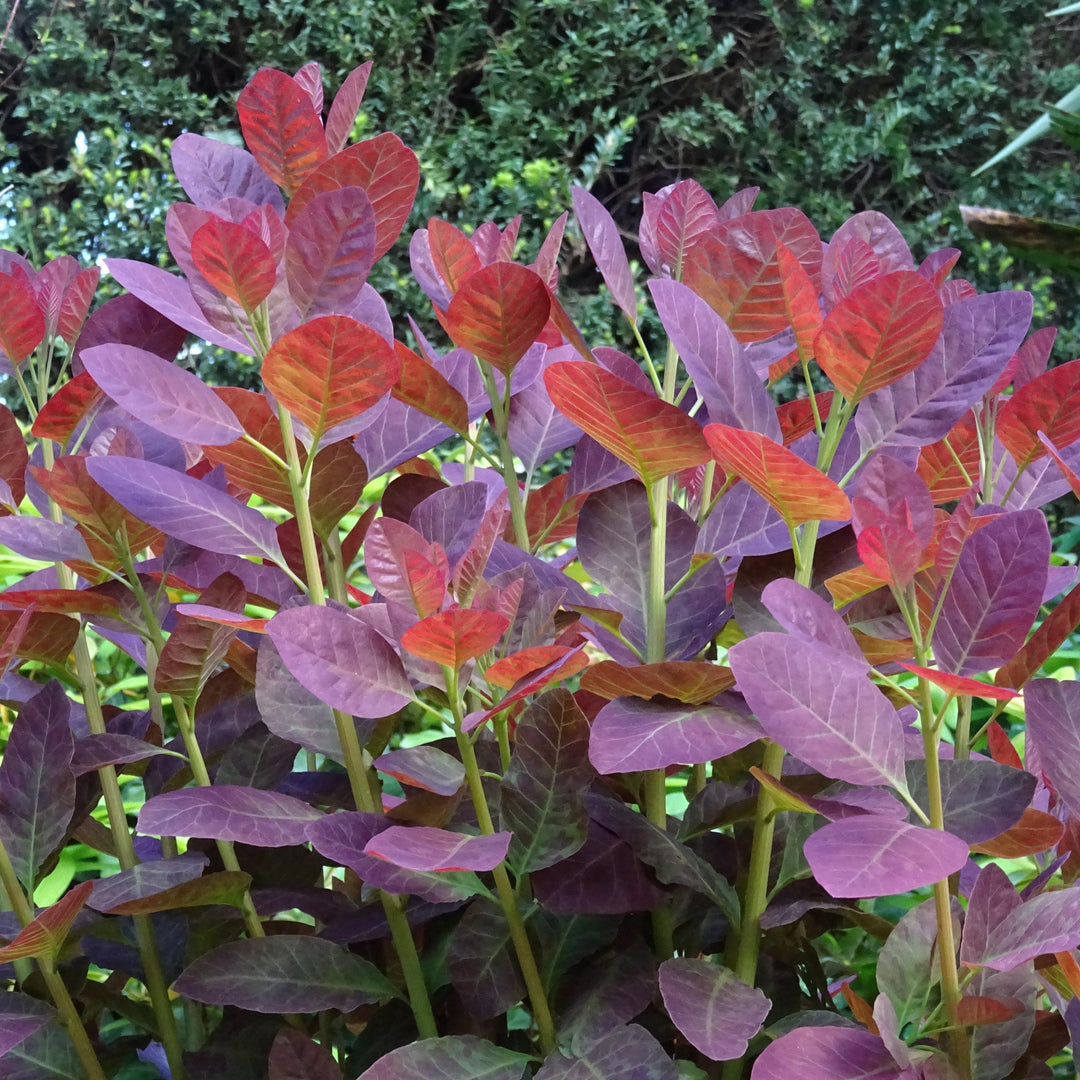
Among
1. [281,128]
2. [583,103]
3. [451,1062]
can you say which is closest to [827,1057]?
[451,1062]

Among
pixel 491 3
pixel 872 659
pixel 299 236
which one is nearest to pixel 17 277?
pixel 299 236

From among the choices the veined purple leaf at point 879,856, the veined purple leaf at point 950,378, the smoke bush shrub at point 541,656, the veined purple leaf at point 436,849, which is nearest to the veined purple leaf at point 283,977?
the smoke bush shrub at point 541,656

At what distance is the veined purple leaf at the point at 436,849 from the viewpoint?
36cm

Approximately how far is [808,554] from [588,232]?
0.18m

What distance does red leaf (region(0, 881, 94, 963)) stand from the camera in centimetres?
41

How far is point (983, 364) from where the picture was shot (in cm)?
43

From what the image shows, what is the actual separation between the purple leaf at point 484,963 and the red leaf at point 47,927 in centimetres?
16

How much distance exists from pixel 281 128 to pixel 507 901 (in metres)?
0.37

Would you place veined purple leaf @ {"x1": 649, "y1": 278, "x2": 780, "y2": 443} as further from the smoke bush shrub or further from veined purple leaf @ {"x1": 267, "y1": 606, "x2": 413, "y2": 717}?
veined purple leaf @ {"x1": 267, "y1": 606, "x2": 413, "y2": 717}

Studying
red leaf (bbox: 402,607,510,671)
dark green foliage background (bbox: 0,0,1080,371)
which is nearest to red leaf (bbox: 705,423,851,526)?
red leaf (bbox: 402,607,510,671)

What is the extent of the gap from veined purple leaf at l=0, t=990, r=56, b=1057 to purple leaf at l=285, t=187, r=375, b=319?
0.33 m

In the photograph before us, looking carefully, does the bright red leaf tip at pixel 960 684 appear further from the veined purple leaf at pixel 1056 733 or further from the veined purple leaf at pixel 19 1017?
the veined purple leaf at pixel 19 1017

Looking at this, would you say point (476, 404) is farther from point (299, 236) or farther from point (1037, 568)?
point (1037, 568)

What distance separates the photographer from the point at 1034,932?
1.21ft
